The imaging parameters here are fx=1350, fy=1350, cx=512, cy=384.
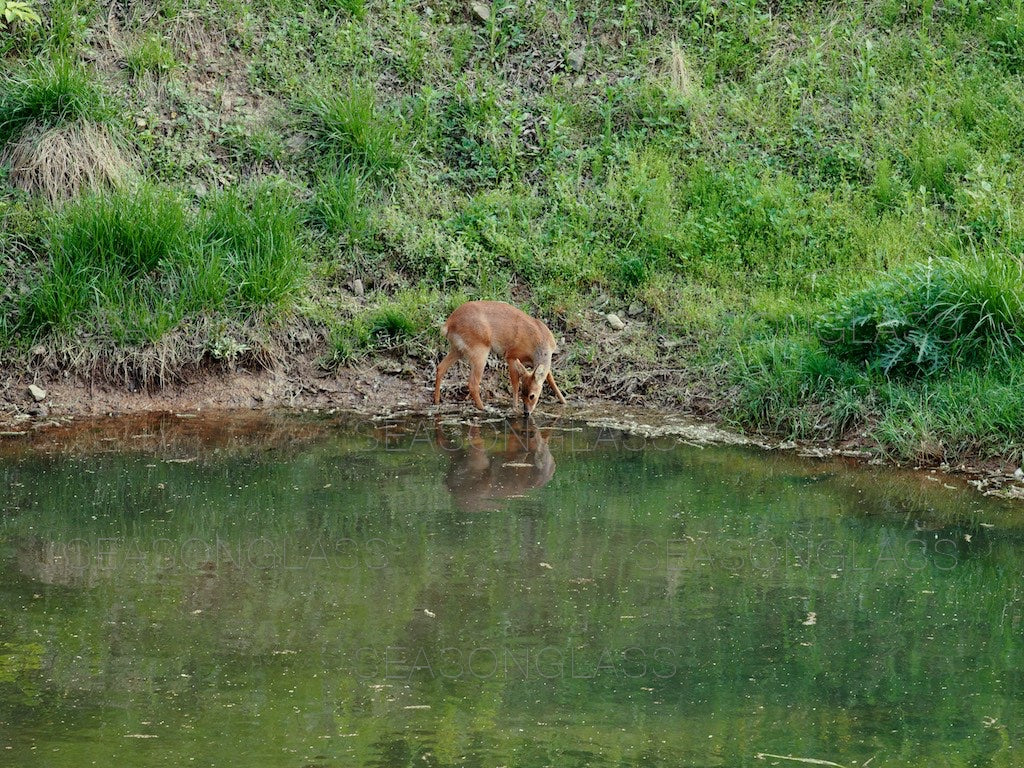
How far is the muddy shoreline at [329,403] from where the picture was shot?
1102 cm

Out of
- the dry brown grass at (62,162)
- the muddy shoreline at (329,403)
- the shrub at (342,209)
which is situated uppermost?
the dry brown grass at (62,162)

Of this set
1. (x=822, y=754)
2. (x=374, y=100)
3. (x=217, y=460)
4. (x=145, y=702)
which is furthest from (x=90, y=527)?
(x=374, y=100)

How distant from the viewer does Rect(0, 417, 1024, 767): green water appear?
5.90m

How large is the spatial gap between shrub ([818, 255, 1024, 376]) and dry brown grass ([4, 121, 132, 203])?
7.05 meters

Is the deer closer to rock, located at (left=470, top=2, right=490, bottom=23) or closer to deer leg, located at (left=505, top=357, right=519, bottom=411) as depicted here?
deer leg, located at (left=505, top=357, right=519, bottom=411)

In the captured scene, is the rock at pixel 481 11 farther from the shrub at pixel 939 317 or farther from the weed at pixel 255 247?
the shrub at pixel 939 317

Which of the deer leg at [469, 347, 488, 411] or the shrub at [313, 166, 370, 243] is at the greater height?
the shrub at [313, 166, 370, 243]

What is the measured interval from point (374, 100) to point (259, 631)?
8451 mm

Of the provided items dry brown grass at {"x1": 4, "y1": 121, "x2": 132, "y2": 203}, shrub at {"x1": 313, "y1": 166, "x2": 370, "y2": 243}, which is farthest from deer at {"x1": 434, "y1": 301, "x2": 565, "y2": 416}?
dry brown grass at {"x1": 4, "y1": 121, "x2": 132, "y2": 203}

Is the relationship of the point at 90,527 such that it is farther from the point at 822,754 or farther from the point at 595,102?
the point at 595,102

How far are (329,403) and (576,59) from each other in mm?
5665

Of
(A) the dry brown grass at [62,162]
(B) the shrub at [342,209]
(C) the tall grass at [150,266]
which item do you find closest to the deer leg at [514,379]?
(C) the tall grass at [150,266]

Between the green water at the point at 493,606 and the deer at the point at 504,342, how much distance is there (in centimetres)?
71

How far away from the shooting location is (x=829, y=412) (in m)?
10.9
